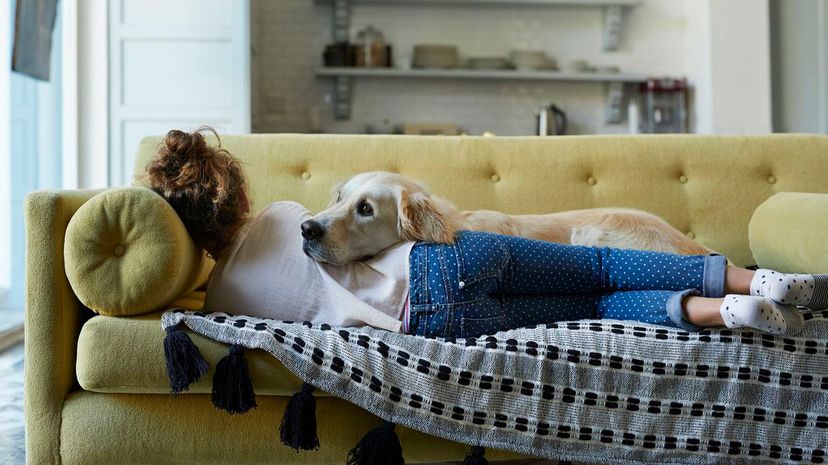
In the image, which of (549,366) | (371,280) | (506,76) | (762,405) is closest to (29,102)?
(506,76)

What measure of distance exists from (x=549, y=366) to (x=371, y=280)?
0.46 meters

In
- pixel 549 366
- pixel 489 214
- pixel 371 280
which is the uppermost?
pixel 489 214

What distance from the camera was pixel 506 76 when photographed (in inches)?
221

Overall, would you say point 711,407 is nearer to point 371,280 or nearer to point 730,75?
point 371,280

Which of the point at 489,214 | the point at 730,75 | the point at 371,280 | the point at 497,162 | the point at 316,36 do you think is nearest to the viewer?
the point at 371,280

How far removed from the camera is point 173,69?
187 inches

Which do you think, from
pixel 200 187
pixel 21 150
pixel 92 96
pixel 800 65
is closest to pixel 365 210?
pixel 200 187

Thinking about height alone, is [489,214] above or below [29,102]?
below

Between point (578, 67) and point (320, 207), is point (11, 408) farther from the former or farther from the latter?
point (578, 67)

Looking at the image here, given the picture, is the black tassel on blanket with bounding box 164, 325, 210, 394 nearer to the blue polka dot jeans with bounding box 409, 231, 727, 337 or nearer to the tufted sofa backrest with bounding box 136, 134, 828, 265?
the blue polka dot jeans with bounding box 409, 231, 727, 337

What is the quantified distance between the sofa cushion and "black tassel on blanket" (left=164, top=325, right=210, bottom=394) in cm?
3

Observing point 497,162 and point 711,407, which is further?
point 497,162

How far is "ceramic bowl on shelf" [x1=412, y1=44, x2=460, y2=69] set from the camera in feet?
18.4

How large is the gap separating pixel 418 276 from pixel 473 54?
4.33 meters
